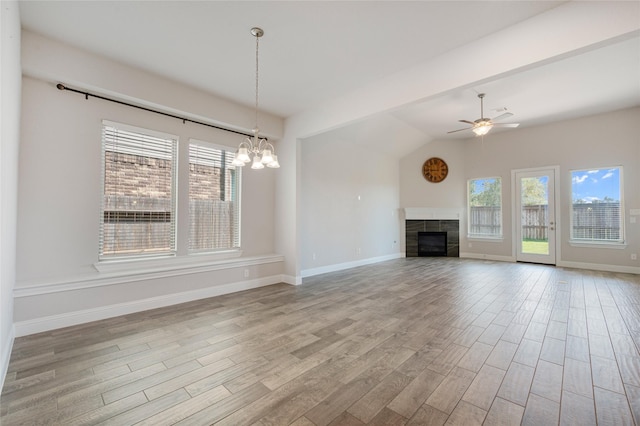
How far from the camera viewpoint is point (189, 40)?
116 inches

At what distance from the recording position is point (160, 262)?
3.79 meters

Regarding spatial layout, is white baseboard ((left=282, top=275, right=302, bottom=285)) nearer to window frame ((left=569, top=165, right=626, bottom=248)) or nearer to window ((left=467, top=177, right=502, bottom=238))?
window ((left=467, top=177, right=502, bottom=238))

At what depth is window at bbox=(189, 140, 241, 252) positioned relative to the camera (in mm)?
4223

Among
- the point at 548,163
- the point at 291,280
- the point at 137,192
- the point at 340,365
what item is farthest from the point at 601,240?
the point at 137,192

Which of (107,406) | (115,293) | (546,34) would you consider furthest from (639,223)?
(115,293)

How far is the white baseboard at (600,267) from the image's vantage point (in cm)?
585

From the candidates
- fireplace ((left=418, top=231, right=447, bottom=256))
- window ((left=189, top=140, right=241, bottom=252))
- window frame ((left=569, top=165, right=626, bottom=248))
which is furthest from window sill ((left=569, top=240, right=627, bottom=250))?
window ((left=189, top=140, right=241, bottom=252))

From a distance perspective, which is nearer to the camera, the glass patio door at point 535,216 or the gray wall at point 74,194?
the gray wall at point 74,194

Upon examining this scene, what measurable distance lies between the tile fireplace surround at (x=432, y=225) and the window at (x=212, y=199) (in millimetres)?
5593

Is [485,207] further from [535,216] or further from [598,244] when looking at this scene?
[598,244]

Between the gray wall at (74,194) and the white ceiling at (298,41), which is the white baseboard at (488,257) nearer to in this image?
the white ceiling at (298,41)

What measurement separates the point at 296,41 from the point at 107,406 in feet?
11.6

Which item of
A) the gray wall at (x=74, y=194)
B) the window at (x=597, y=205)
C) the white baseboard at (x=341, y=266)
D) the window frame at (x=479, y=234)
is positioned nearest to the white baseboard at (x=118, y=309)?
the gray wall at (x=74, y=194)

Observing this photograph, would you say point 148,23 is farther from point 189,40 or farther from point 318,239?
point 318,239
